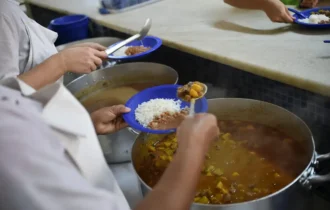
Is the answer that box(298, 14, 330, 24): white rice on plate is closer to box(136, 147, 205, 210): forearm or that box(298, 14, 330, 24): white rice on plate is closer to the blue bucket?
box(136, 147, 205, 210): forearm

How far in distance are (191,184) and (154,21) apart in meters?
1.07

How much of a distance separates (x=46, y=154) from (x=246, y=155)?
1.89ft

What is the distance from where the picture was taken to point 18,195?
0.40 m

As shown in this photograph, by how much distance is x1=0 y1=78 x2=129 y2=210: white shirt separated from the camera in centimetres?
40

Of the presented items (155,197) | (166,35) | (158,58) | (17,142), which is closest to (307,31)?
(166,35)

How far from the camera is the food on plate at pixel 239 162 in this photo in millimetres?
777

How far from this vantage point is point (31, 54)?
105cm

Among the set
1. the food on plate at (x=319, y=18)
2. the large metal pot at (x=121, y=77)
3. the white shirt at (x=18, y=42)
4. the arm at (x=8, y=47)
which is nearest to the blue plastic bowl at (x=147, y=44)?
the large metal pot at (x=121, y=77)

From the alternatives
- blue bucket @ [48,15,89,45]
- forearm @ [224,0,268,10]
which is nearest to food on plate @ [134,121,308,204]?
forearm @ [224,0,268,10]

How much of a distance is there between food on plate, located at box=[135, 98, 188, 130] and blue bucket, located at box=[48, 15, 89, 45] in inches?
28.7

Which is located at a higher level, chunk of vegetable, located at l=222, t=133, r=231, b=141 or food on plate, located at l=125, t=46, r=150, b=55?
food on plate, located at l=125, t=46, r=150, b=55

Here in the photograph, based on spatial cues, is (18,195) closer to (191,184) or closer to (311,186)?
(191,184)

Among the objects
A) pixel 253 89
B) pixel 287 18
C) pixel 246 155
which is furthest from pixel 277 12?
pixel 246 155

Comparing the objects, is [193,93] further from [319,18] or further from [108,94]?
[319,18]
